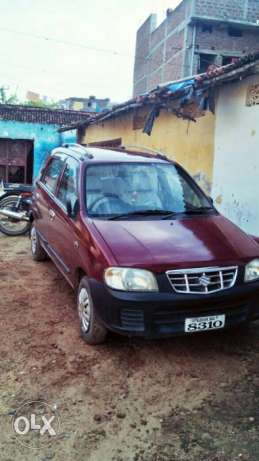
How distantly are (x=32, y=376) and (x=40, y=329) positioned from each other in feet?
2.88

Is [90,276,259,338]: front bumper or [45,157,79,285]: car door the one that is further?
[45,157,79,285]: car door

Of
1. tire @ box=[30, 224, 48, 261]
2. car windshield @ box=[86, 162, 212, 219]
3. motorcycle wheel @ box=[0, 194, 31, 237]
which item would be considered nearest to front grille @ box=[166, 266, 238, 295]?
car windshield @ box=[86, 162, 212, 219]

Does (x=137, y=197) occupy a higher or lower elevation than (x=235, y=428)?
higher

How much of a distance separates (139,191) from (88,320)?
145 centimetres

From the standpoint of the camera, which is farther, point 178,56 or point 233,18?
point 178,56

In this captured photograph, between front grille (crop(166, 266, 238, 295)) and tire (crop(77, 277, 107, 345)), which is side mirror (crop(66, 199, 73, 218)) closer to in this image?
tire (crop(77, 277, 107, 345))

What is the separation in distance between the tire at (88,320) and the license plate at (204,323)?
2.51 feet

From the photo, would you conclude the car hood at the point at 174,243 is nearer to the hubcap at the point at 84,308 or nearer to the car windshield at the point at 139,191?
the car windshield at the point at 139,191

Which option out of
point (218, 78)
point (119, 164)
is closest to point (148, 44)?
point (218, 78)

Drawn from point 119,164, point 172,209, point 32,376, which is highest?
point 119,164

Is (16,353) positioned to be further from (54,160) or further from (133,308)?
(54,160)

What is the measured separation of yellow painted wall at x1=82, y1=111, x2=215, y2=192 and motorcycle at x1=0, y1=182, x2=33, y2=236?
10.4 feet

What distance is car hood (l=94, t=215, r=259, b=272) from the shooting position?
3254 mm

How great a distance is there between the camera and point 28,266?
627 cm
